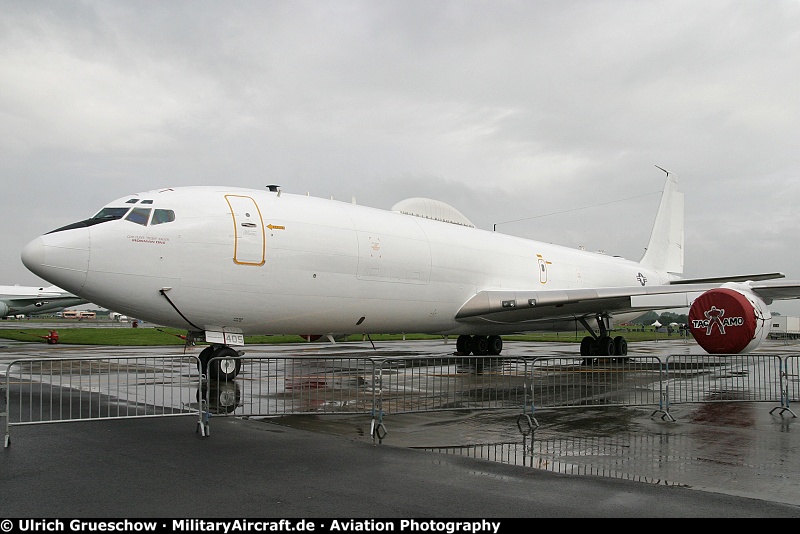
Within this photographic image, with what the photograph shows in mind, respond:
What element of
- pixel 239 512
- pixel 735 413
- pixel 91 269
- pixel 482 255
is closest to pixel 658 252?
pixel 482 255

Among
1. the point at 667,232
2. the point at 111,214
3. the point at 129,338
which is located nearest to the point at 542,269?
the point at 667,232

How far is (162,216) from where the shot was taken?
10516 mm

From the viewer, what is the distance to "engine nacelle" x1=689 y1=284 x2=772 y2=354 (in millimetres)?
15375

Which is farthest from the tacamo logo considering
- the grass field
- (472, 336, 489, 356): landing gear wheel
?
the grass field

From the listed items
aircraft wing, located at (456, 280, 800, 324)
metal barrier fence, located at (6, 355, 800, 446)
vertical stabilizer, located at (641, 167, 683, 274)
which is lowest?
metal barrier fence, located at (6, 355, 800, 446)

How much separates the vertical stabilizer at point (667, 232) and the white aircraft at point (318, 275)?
28.4 ft

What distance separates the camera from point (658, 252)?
28.3m

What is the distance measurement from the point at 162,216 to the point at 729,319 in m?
13.5

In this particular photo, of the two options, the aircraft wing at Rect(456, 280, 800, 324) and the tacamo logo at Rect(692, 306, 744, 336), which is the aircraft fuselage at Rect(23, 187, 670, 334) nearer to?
the aircraft wing at Rect(456, 280, 800, 324)

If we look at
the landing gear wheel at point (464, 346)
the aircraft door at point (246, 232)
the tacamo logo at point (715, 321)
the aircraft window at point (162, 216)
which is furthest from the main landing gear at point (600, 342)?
the aircraft window at point (162, 216)

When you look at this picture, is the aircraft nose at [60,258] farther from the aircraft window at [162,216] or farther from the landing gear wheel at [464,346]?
the landing gear wheel at [464,346]

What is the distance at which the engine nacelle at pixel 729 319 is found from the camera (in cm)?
1538
